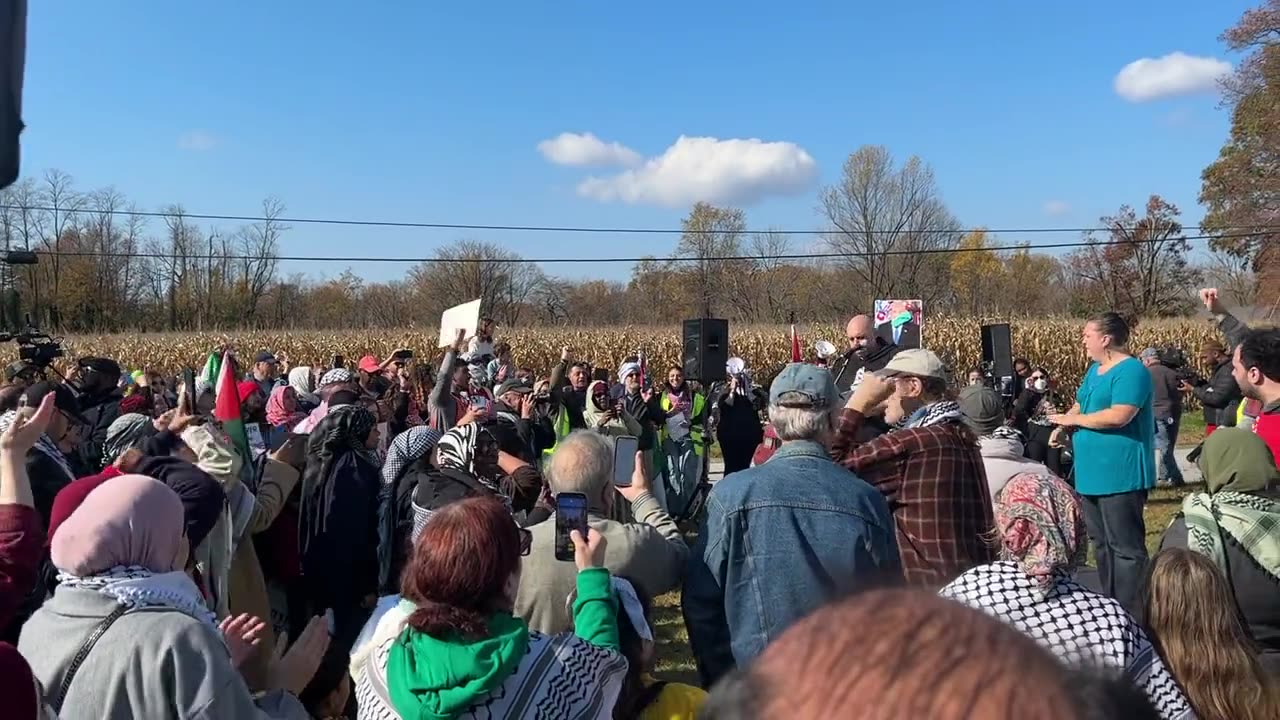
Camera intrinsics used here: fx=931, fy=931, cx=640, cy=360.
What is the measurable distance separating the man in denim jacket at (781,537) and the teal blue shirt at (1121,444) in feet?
10.8

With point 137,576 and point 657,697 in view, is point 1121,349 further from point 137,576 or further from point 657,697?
point 137,576

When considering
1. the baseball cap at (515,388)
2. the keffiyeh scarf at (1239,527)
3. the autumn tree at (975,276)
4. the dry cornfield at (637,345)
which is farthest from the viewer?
the autumn tree at (975,276)

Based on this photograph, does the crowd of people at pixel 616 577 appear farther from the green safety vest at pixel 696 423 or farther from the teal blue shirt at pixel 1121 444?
the green safety vest at pixel 696 423

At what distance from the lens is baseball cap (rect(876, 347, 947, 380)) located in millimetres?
3902

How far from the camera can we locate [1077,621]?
2.38 m

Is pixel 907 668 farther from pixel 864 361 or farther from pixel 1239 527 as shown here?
pixel 864 361

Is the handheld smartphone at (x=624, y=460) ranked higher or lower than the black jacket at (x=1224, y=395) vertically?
higher

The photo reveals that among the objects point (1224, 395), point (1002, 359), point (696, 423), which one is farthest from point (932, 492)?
point (1002, 359)

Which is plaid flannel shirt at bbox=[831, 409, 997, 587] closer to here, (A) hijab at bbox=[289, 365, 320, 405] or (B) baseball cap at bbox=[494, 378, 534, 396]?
(B) baseball cap at bbox=[494, 378, 534, 396]

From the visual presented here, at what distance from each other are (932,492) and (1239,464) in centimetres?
125

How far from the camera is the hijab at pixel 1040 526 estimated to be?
8.05 feet

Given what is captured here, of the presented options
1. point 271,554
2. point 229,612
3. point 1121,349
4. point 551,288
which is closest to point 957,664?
point 229,612

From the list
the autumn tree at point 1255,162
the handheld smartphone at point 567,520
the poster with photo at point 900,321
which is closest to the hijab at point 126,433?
the handheld smartphone at point 567,520

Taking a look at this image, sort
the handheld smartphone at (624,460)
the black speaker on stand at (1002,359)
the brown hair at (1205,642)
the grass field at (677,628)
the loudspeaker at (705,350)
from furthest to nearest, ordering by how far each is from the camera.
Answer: the black speaker on stand at (1002,359), the loudspeaker at (705,350), the grass field at (677,628), the handheld smartphone at (624,460), the brown hair at (1205,642)
